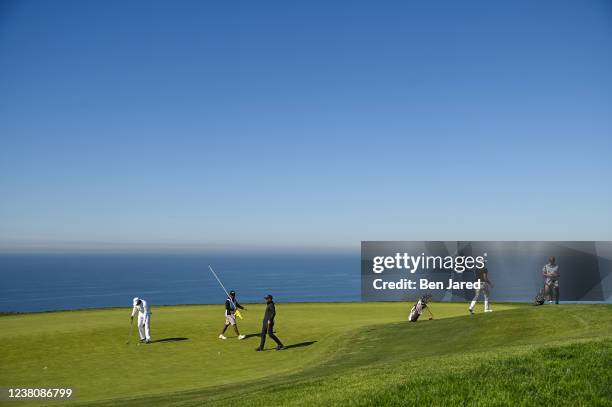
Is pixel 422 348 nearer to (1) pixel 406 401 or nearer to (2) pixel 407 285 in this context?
(1) pixel 406 401

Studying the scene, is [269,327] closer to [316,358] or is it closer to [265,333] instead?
[265,333]

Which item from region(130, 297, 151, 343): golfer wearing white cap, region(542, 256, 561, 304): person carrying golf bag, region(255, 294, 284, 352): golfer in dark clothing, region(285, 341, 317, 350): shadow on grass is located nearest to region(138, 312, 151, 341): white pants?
region(130, 297, 151, 343): golfer wearing white cap

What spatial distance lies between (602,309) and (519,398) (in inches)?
550

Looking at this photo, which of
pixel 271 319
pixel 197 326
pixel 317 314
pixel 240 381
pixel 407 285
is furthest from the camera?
pixel 407 285

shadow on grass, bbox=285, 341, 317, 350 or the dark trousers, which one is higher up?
the dark trousers

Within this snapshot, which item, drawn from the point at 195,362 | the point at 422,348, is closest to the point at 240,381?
the point at 195,362

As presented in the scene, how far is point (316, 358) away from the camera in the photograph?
21.5m

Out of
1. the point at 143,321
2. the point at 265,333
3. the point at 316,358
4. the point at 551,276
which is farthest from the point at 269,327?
the point at 551,276

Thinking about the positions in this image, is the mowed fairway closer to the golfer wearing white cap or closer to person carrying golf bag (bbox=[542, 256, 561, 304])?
the golfer wearing white cap

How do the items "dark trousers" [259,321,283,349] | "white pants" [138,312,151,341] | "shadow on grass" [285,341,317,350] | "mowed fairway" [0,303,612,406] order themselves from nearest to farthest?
1. "mowed fairway" [0,303,612,406]
2. "dark trousers" [259,321,283,349]
3. "shadow on grass" [285,341,317,350]
4. "white pants" [138,312,151,341]

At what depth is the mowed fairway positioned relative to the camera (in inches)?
443

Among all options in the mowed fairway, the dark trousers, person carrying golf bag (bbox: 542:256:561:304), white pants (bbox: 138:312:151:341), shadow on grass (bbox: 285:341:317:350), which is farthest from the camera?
person carrying golf bag (bbox: 542:256:561:304)

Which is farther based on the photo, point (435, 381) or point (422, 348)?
point (422, 348)

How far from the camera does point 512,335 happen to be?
65.3 feet
